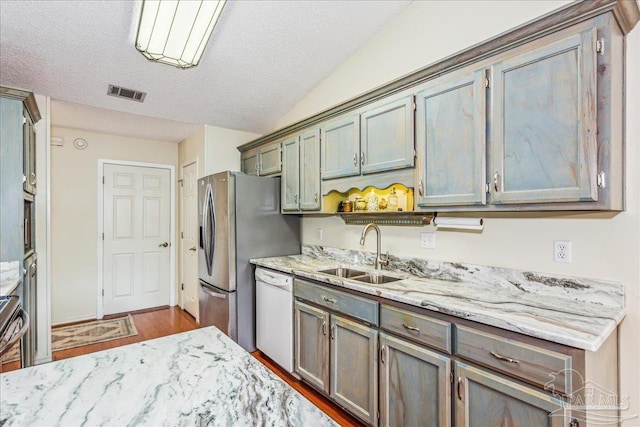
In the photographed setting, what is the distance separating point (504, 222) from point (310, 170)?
1.63m

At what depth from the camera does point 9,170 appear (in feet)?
7.36

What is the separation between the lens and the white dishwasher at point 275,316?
2.69 m

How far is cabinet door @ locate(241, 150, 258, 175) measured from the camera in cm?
378

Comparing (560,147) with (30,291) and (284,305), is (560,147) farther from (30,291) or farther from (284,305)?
(30,291)

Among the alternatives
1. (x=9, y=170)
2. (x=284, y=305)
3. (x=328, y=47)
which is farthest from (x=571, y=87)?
(x=9, y=170)

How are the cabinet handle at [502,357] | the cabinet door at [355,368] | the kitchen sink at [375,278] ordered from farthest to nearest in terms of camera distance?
the kitchen sink at [375,278] < the cabinet door at [355,368] < the cabinet handle at [502,357]

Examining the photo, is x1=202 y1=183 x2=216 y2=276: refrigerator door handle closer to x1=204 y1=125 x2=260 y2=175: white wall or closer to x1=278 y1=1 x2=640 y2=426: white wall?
x1=204 y1=125 x2=260 y2=175: white wall

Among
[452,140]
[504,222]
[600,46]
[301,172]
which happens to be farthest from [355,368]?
[600,46]

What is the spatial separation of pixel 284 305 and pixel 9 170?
2162 mm

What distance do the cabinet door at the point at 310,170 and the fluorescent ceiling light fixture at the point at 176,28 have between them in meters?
1.09

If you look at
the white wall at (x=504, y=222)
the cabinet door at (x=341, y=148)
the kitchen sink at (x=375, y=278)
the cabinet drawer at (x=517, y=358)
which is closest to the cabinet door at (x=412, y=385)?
the cabinet drawer at (x=517, y=358)

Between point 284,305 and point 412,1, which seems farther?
point 284,305

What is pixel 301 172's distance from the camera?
3.08 metres

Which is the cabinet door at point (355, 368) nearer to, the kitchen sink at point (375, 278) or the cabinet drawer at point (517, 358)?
the kitchen sink at point (375, 278)
